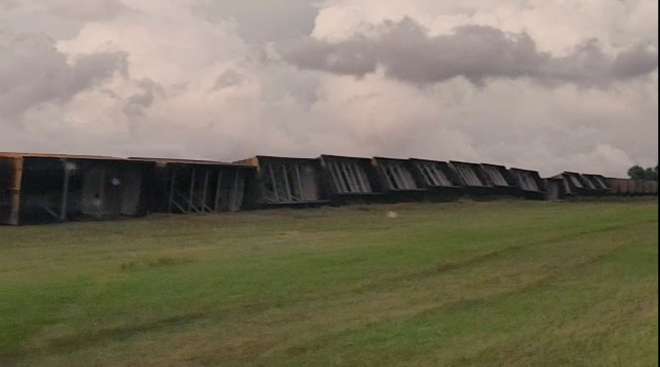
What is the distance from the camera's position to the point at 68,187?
22.5 metres

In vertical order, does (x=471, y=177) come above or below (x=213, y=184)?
above

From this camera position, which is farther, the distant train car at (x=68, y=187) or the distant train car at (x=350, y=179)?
the distant train car at (x=350, y=179)

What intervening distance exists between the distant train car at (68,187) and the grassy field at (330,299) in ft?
8.56

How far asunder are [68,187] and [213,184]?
6.41m

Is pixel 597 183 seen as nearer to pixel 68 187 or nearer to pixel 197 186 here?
pixel 197 186

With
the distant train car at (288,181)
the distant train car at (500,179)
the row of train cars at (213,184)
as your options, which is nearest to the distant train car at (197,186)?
the row of train cars at (213,184)

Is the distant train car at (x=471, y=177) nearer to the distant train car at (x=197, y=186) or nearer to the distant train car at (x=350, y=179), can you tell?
the distant train car at (x=350, y=179)

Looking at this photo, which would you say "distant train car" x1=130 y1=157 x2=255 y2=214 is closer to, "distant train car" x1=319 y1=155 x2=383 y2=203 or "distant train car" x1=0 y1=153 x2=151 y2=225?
"distant train car" x1=0 y1=153 x2=151 y2=225

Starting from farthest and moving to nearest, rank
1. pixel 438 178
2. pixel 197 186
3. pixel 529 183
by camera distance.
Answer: pixel 529 183 → pixel 438 178 → pixel 197 186

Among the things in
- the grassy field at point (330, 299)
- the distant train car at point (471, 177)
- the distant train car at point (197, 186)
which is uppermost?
the distant train car at point (471, 177)

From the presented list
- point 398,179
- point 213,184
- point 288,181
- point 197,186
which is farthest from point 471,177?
point 197,186

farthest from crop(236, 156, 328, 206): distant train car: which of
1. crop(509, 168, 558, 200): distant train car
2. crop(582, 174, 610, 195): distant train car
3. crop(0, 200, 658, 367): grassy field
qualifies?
crop(582, 174, 610, 195): distant train car

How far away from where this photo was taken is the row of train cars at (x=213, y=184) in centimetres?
2178

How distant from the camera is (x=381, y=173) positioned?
116 ft
